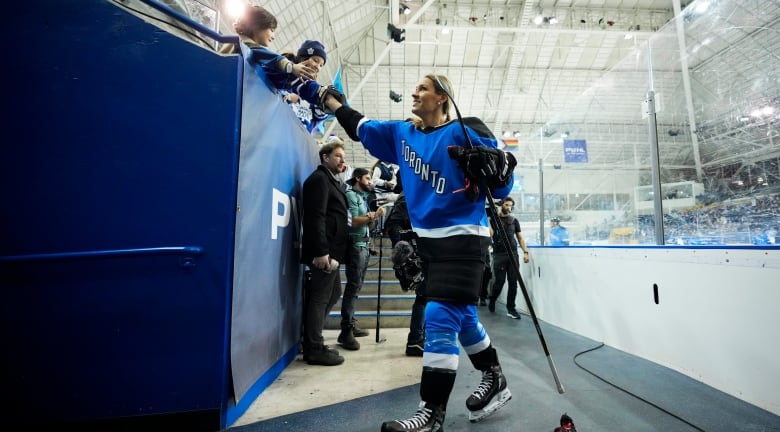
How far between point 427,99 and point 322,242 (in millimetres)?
1306

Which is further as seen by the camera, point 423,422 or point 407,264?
point 407,264

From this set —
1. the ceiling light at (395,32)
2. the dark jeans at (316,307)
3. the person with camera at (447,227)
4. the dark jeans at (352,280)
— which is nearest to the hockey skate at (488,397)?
the person with camera at (447,227)

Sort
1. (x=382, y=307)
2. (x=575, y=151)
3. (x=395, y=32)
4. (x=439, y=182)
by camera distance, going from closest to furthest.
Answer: (x=439, y=182) < (x=382, y=307) < (x=575, y=151) < (x=395, y=32)

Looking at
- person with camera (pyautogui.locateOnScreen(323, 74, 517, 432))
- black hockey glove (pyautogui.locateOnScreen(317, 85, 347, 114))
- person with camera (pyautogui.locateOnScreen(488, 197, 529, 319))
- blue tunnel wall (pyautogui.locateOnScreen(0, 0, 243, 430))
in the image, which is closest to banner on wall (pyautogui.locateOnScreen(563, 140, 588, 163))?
person with camera (pyautogui.locateOnScreen(488, 197, 529, 319))

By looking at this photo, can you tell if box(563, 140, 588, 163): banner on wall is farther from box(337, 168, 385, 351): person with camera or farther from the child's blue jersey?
the child's blue jersey

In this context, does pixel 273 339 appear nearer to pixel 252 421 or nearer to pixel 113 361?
pixel 252 421

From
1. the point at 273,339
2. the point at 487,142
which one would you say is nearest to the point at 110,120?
the point at 273,339

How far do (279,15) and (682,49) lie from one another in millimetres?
8235

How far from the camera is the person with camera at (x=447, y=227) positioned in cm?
153

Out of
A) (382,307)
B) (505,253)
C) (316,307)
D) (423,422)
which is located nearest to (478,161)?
(423,422)

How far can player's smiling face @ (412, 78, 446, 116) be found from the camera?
6.04 ft

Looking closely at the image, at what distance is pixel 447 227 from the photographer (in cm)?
161

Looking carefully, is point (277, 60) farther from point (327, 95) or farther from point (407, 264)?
point (407, 264)

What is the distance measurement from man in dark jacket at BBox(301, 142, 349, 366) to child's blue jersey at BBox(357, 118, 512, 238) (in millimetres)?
1024
